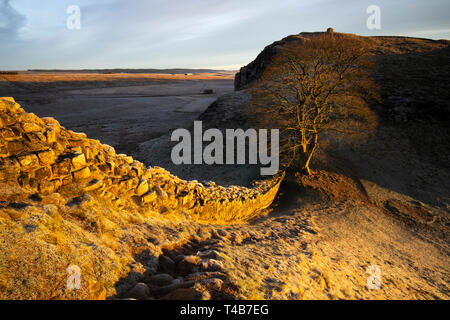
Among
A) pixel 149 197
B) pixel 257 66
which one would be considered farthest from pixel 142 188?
pixel 257 66

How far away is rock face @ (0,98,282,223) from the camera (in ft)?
9.84

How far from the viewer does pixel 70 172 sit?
3465 mm

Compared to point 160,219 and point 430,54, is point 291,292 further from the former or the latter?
point 430,54

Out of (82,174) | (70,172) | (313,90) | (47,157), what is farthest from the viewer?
(313,90)

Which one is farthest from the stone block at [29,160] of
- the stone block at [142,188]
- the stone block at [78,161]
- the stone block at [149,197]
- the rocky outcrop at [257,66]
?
the rocky outcrop at [257,66]

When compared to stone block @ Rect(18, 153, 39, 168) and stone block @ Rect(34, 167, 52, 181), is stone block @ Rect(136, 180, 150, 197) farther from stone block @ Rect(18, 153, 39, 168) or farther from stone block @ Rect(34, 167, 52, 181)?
stone block @ Rect(18, 153, 39, 168)

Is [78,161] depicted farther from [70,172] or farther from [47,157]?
[47,157]

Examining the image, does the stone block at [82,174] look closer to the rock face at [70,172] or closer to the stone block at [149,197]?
the rock face at [70,172]

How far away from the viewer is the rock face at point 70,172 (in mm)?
3000

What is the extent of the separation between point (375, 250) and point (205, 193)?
16.8ft

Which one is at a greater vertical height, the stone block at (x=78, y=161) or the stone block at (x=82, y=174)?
the stone block at (x=78, y=161)

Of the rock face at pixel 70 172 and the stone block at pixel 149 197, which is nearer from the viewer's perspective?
the rock face at pixel 70 172
